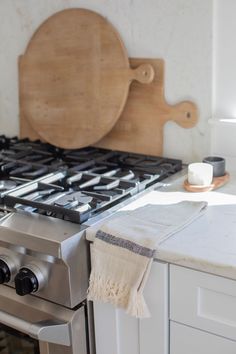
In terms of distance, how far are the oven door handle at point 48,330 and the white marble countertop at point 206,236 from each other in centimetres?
24

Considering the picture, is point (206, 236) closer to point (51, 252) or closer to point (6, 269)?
point (51, 252)

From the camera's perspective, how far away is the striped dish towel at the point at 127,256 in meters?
1.20

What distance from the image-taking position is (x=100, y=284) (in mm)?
1258

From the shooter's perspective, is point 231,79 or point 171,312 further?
point 231,79

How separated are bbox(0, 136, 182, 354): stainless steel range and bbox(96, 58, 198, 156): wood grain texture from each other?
0.20 m

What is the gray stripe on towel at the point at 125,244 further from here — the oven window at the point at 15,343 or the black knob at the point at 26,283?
the oven window at the point at 15,343

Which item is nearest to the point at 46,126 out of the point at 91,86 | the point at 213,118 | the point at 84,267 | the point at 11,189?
the point at 91,86

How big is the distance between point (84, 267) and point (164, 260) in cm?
23

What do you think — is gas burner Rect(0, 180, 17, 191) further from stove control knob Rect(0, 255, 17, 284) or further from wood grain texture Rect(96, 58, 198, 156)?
wood grain texture Rect(96, 58, 198, 156)

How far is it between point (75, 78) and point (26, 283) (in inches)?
35.3

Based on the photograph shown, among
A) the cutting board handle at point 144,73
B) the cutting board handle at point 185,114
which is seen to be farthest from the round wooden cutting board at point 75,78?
the cutting board handle at point 185,114

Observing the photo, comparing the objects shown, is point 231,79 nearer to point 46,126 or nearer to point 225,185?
point 225,185

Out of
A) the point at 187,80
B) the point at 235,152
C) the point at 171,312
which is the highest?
the point at 187,80

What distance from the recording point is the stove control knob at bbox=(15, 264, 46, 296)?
1.28 m
